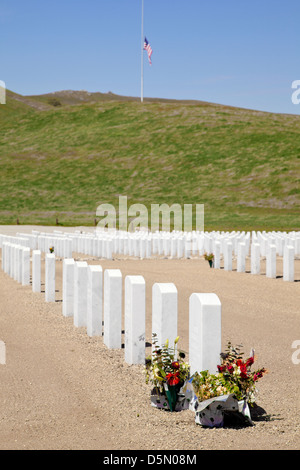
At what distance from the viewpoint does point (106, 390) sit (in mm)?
5738

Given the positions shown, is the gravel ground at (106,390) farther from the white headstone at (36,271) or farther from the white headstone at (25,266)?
the white headstone at (25,266)

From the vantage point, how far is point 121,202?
2518 inches

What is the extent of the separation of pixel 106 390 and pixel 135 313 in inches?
39.0

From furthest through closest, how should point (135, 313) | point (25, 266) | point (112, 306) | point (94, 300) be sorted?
point (25, 266) < point (94, 300) < point (112, 306) < point (135, 313)

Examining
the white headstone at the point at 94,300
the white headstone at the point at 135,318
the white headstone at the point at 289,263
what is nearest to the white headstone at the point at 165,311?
the white headstone at the point at 135,318

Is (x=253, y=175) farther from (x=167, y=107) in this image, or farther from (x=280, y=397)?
(x=280, y=397)

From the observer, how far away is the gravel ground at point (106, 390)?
4441mm

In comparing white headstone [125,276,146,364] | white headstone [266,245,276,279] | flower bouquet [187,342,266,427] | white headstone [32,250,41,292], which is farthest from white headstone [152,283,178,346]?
white headstone [266,245,276,279]

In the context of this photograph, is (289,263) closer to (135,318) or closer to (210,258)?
(210,258)

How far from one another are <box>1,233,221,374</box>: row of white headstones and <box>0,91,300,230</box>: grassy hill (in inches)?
1523

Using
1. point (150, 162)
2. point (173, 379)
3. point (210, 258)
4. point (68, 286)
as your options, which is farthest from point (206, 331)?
point (150, 162)

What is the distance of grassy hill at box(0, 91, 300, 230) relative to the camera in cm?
6144

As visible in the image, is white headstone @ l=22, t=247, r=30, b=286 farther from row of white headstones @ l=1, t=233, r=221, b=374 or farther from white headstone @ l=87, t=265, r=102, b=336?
white headstone @ l=87, t=265, r=102, b=336
